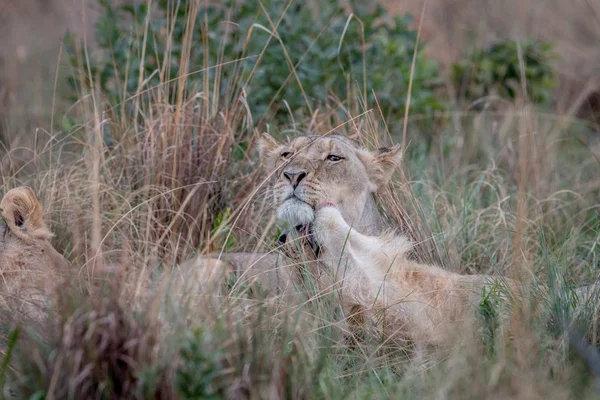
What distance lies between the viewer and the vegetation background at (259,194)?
3340 mm

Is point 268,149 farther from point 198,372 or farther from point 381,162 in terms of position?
point 198,372

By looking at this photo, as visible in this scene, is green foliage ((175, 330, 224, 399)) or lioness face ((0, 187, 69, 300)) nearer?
green foliage ((175, 330, 224, 399))

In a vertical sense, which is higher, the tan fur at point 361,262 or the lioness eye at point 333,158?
the lioness eye at point 333,158

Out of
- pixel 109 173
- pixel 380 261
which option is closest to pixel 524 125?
pixel 380 261

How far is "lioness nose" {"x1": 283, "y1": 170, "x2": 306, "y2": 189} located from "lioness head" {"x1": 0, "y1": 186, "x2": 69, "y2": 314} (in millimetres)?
1157

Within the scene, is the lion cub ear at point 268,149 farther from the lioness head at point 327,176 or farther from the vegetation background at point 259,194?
the vegetation background at point 259,194

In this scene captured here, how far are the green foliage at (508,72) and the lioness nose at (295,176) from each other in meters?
3.99

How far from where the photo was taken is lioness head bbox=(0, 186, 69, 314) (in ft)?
15.5

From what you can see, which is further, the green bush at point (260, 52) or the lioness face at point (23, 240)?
the green bush at point (260, 52)

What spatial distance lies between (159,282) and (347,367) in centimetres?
93

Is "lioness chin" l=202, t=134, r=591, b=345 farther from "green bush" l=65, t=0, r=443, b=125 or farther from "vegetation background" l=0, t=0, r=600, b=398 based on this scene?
"green bush" l=65, t=0, r=443, b=125

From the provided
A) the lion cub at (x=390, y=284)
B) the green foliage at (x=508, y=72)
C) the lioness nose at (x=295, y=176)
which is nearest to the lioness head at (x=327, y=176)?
the lioness nose at (x=295, y=176)

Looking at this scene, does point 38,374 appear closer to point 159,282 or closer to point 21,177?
point 159,282

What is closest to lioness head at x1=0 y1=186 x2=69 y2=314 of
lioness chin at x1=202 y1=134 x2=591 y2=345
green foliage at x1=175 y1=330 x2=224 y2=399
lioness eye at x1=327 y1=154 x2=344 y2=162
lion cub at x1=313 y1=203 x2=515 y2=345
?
lioness chin at x1=202 y1=134 x2=591 y2=345
